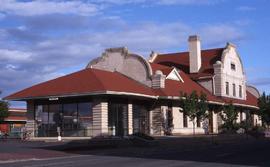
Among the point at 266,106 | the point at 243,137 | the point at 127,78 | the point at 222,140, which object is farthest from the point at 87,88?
the point at 266,106

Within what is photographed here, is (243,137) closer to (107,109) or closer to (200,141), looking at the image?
(200,141)

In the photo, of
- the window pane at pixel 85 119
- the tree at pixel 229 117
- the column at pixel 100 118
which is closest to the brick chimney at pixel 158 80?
the column at pixel 100 118

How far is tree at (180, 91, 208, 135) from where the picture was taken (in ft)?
161

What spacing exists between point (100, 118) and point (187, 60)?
85.4 feet

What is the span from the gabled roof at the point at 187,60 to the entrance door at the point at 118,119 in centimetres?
1785

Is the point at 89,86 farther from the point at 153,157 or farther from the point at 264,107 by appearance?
the point at 264,107

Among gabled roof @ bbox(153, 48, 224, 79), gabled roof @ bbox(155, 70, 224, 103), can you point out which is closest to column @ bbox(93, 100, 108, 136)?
gabled roof @ bbox(155, 70, 224, 103)

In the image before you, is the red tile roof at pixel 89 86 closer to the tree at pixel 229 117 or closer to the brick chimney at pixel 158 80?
the brick chimney at pixel 158 80

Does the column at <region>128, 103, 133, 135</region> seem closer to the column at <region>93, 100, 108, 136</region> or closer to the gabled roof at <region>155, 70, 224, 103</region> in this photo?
the gabled roof at <region>155, 70, 224, 103</region>

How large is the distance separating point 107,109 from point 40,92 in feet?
20.6

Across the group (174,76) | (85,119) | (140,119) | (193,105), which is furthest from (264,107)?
(85,119)

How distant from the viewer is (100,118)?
44.6m

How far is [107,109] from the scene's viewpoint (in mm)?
45469

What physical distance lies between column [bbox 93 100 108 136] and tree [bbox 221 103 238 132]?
18.1m
